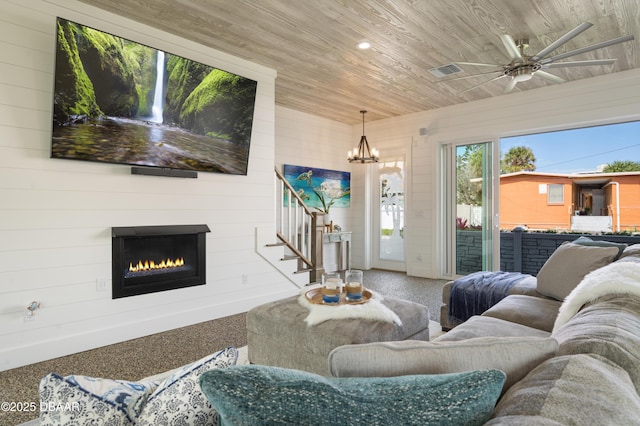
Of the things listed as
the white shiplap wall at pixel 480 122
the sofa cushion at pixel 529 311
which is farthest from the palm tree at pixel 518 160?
the sofa cushion at pixel 529 311

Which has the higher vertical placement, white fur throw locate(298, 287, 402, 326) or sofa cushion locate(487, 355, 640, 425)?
sofa cushion locate(487, 355, 640, 425)

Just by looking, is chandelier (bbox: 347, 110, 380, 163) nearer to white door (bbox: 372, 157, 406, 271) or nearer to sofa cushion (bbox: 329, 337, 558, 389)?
white door (bbox: 372, 157, 406, 271)

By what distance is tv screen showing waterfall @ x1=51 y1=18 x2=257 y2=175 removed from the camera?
2918 millimetres

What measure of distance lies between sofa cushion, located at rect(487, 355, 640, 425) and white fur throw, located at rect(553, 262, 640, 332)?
931 millimetres

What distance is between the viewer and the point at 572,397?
667 millimetres

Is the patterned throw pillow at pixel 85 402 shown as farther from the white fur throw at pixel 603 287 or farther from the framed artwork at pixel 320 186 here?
the framed artwork at pixel 320 186

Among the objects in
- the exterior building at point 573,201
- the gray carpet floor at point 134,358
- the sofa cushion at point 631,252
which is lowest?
the gray carpet floor at point 134,358

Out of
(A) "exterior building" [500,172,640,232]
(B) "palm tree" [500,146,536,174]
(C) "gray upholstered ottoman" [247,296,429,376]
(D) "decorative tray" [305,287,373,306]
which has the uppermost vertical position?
(B) "palm tree" [500,146,536,174]

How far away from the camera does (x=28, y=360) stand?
2814 millimetres

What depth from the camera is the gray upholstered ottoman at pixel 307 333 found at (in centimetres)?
218

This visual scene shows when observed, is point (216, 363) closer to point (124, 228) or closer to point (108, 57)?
point (124, 228)

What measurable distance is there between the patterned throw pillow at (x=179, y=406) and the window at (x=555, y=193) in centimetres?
815

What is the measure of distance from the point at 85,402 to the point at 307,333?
5.09 feet

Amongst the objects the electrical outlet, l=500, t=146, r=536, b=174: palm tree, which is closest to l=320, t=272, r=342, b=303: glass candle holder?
the electrical outlet
